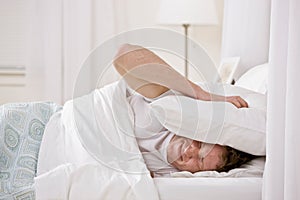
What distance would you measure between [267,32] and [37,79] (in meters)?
1.66

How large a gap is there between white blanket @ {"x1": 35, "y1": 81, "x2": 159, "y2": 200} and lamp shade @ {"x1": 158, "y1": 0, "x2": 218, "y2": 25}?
1696 millimetres

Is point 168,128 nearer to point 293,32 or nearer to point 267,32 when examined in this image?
point 293,32

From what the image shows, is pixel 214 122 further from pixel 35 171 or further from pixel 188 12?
pixel 188 12

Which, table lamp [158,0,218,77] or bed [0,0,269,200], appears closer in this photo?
bed [0,0,269,200]

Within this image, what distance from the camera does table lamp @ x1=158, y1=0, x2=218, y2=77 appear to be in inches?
140

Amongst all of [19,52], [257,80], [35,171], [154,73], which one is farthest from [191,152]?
[19,52]

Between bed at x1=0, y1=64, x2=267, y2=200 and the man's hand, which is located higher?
the man's hand

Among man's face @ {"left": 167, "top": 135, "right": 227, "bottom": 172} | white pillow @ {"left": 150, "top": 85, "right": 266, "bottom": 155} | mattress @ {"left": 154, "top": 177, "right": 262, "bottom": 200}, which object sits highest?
white pillow @ {"left": 150, "top": 85, "right": 266, "bottom": 155}

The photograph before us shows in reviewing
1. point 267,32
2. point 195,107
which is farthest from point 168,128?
point 267,32

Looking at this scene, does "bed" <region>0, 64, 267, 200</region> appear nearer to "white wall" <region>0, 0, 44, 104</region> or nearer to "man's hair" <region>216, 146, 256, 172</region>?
"man's hair" <region>216, 146, 256, 172</region>

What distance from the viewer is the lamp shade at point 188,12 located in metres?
3.56

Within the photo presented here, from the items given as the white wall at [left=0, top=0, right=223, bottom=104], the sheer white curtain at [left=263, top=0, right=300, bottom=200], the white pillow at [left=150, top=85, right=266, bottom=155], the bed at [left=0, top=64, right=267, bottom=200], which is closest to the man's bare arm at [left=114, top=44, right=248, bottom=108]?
the white pillow at [left=150, top=85, right=266, bottom=155]

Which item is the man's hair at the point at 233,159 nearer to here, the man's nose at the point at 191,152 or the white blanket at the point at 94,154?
the man's nose at the point at 191,152

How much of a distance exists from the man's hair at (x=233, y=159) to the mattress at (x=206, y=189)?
6.1 inches
